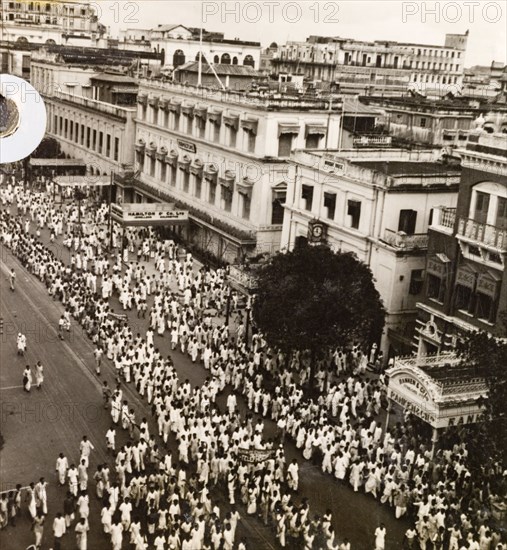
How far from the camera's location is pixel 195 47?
301ft

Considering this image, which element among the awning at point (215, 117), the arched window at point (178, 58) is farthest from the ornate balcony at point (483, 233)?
the arched window at point (178, 58)

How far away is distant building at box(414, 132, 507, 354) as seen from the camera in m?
29.9

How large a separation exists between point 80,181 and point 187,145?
1142 cm

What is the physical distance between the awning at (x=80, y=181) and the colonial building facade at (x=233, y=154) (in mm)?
5516

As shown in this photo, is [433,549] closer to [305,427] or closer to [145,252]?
[305,427]

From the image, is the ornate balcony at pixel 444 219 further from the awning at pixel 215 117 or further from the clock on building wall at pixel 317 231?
the awning at pixel 215 117

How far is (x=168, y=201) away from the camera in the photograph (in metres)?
57.8

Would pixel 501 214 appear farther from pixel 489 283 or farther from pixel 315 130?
pixel 315 130

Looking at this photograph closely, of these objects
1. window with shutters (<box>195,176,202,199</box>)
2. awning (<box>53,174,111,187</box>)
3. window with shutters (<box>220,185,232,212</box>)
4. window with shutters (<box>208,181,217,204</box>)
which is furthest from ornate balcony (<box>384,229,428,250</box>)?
awning (<box>53,174,111,187</box>)

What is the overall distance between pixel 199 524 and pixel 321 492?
5.55m

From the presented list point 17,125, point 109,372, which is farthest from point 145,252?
point 17,125

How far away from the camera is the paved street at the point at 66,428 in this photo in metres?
21.6

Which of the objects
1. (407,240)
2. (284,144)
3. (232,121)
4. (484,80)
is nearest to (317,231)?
(407,240)

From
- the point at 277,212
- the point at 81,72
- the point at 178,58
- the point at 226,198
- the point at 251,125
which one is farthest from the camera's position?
the point at 178,58
